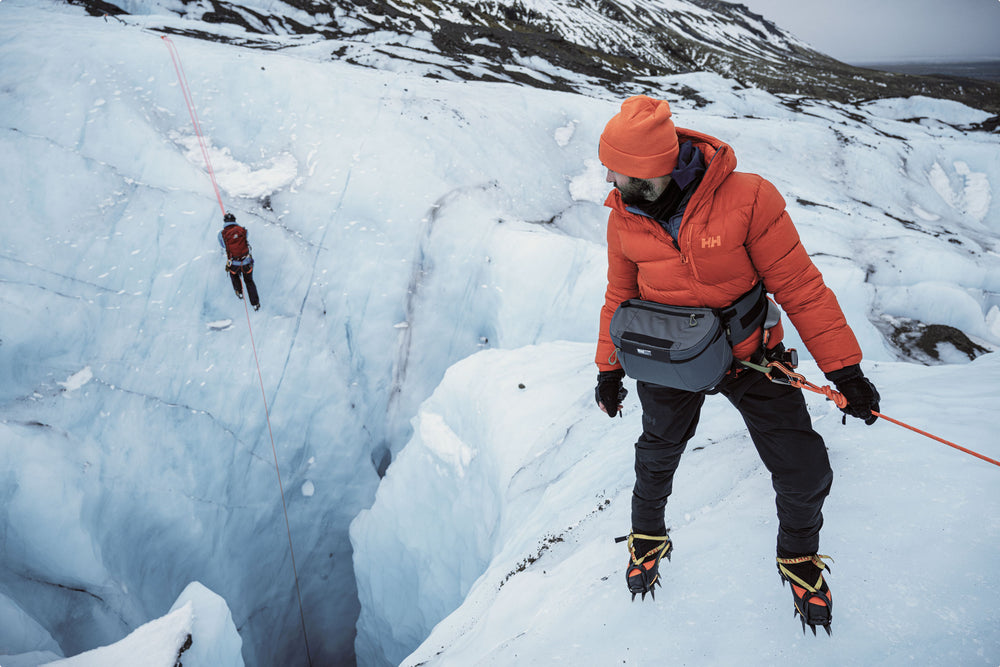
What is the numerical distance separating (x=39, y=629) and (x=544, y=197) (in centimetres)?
966

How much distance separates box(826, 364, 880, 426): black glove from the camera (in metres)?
1.78

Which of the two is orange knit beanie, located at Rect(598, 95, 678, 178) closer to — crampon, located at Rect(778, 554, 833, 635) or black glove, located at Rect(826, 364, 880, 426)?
black glove, located at Rect(826, 364, 880, 426)

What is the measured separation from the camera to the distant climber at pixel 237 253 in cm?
715

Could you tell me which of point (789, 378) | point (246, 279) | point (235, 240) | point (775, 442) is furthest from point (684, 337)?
point (246, 279)

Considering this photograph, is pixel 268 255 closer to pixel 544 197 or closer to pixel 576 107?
pixel 544 197

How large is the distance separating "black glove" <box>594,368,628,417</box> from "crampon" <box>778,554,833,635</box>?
95 cm

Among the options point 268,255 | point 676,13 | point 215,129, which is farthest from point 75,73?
point 676,13

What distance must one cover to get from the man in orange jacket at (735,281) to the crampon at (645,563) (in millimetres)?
420

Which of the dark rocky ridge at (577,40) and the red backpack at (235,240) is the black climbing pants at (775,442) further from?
the dark rocky ridge at (577,40)

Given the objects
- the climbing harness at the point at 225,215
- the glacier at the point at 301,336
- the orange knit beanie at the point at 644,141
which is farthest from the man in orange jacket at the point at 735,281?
the climbing harness at the point at 225,215

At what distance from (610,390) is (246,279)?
6842mm

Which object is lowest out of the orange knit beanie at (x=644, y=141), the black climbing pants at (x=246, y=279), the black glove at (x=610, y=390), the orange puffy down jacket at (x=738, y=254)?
the black climbing pants at (x=246, y=279)

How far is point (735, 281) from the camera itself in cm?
188

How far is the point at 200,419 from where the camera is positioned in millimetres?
7508
